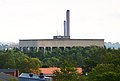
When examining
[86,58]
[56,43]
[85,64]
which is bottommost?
[85,64]

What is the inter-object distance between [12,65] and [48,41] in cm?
6768

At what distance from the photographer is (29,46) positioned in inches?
5340

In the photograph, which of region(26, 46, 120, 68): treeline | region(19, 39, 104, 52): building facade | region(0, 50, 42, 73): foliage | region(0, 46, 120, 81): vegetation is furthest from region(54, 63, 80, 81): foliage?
region(19, 39, 104, 52): building facade

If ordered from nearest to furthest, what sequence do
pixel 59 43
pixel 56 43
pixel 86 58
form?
pixel 86 58 → pixel 59 43 → pixel 56 43

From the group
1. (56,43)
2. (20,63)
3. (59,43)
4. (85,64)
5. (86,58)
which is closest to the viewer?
(85,64)

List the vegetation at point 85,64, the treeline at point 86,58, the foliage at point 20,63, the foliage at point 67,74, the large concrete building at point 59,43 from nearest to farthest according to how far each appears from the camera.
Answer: the vegetation at point 85,64 < the foliage at point 67,74 < the treeline at point 86,58 < the foliage at point 20,63 < the large concrete building at point 59,43

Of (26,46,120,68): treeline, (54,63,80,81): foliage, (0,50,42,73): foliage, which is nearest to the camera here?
(54,63,80,81): foliage

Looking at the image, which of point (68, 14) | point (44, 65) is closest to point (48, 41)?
point (68, 14)

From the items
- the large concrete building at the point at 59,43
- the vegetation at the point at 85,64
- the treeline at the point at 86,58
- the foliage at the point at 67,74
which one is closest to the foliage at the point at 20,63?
the vegetation at the point at 85,64

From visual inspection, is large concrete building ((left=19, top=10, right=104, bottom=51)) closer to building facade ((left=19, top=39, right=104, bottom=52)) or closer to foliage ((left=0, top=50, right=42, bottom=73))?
building facade ((left=19, top=39, right=104, bottom=52))

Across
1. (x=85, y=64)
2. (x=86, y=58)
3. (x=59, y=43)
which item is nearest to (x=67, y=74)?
(x=85, y=64)

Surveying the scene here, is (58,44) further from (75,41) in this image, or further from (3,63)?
(3,63)

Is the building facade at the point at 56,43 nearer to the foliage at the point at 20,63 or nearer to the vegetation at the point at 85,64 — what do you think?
the vegetation at the point at 85,64

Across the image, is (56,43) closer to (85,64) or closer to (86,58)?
(86,58)
